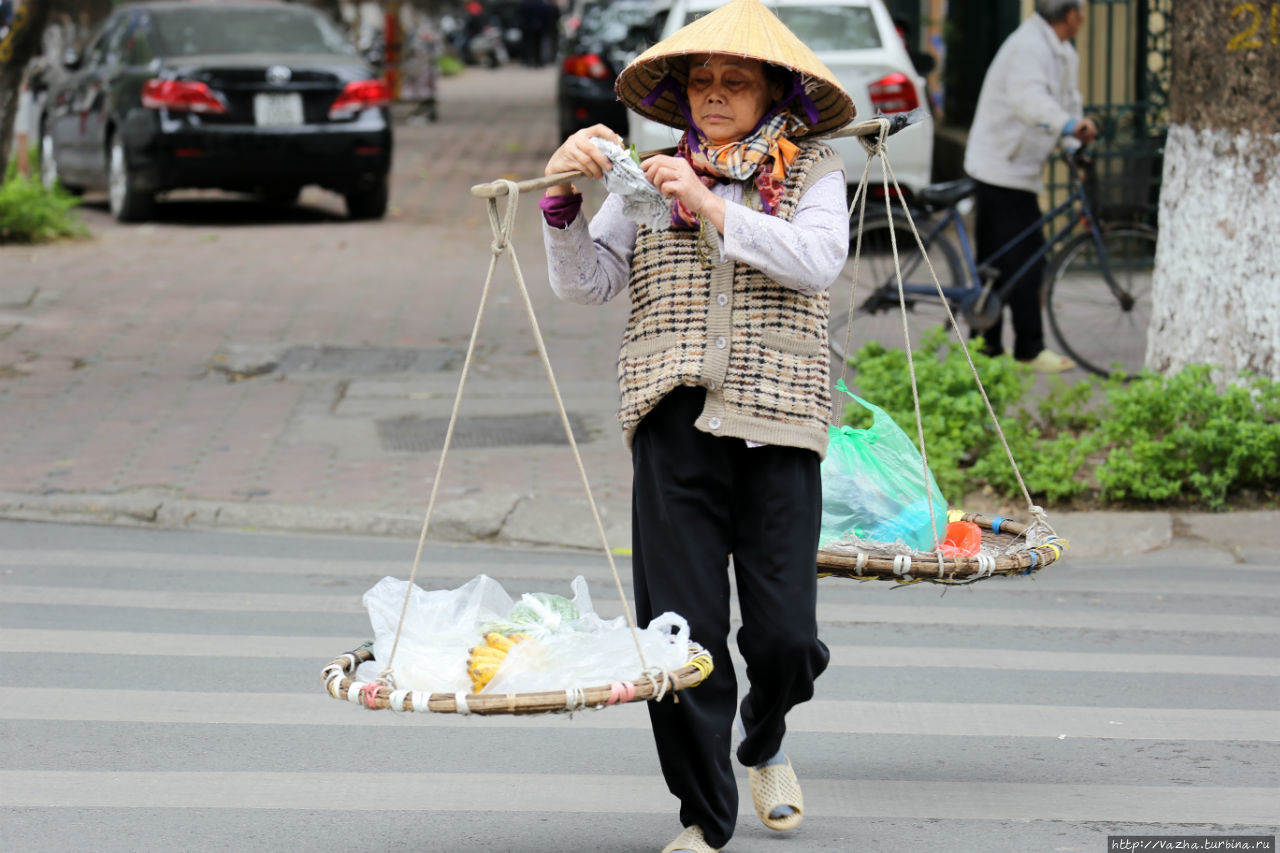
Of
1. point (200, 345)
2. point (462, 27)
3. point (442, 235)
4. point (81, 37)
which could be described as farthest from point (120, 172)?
point (462, 27)

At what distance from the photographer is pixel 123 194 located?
43.1ft

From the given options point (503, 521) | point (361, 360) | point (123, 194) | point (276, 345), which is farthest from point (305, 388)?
point (123, 194)

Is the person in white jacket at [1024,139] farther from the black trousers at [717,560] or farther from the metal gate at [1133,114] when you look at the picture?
the black trousers at [717,560]

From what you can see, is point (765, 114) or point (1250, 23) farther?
point (1250, 23)

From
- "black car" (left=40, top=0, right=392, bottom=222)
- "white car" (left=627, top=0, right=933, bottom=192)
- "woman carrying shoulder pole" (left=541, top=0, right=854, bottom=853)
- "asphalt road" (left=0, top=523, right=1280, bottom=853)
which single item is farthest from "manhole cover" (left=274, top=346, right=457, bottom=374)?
"woman carrying shoulder pole" (left=541, top=0, right=854, bottom=853)

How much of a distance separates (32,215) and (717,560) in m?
10.1

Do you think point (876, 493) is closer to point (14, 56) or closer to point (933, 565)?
point (933, 565)

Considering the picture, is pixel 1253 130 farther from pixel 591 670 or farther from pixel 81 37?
pixel 81 37

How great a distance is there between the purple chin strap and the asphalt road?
1.50 metres

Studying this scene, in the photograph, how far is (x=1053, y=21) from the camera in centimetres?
816

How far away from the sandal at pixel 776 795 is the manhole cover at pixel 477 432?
383 cm

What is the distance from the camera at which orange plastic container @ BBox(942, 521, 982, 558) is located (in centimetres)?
394

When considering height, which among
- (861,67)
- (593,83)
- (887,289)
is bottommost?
(887,289)

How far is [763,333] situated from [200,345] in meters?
6.39
